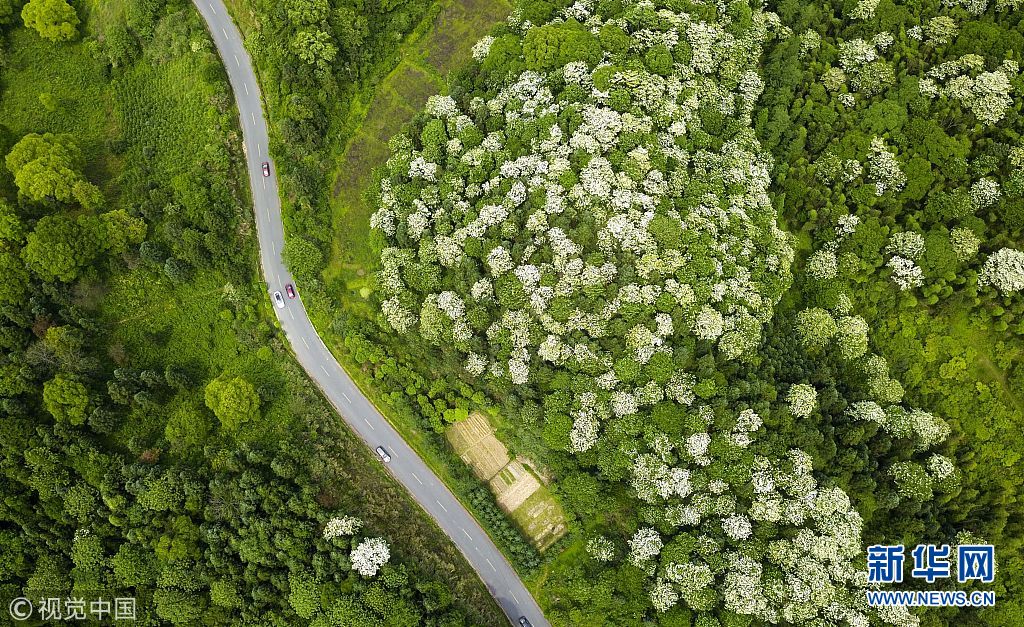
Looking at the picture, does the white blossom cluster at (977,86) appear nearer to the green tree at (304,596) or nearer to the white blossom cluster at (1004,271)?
Answer: the white blossom cluster at (1004,271)

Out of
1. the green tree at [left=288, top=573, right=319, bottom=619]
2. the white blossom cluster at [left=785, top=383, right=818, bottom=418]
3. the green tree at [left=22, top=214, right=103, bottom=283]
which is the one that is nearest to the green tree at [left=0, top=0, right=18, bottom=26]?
the green tree at [left=22, top=214, right=103, bottom=283]

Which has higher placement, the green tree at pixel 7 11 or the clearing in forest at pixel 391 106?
the green tree at pixel 7 11

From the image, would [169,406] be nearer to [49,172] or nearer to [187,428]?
[187,428]

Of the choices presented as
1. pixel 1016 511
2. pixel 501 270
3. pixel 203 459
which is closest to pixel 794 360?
pixel 1016 511

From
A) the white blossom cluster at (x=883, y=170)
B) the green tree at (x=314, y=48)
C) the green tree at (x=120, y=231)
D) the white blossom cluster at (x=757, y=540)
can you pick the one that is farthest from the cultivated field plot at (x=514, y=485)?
the green tree at (x=314, y=48)

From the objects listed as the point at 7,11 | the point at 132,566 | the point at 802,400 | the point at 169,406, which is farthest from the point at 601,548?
the point at 7,11

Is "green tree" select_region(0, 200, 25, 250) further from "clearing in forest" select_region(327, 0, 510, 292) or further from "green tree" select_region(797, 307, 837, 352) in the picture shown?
"green tree" select_region(797, 307, 837, 352)

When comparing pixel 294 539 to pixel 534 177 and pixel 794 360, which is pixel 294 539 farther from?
pixel 794 360
